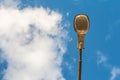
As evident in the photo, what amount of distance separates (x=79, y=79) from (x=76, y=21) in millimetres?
1745

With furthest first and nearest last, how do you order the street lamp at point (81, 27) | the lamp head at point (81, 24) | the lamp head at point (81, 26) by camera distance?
the lamp head at point (81, 24) → the lamp head at point (81, 26) → the street lamp at point (81, 27)

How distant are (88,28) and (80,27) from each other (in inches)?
9.1

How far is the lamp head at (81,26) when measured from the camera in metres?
18.5

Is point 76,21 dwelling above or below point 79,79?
above

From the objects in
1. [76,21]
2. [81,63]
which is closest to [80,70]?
[81,63]

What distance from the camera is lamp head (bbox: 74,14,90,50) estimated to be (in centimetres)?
1855

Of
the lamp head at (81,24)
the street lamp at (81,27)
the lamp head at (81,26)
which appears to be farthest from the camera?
the lamp head at (81,24)

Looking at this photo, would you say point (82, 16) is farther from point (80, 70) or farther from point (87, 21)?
point (80, 70)

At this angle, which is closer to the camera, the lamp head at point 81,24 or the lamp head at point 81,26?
the lamp head at point 81,26

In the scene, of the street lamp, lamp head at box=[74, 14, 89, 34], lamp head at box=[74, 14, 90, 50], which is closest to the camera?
the street lamp

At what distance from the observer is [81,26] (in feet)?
61.5

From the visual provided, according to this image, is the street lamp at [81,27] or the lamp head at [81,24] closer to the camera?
the street lamp at [81,27]

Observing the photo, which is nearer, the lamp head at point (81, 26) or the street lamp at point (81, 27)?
the street lamp at point (81, 27)

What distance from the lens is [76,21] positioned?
61.9 feet
